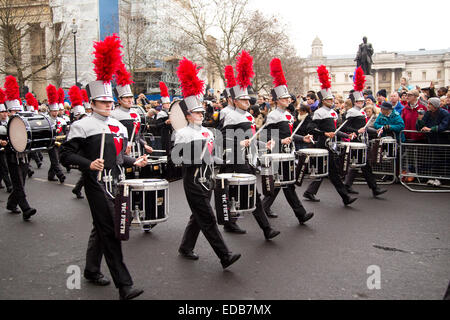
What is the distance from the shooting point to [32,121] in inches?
353

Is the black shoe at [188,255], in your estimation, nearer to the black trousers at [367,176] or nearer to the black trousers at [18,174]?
the black trousers at [18,174]

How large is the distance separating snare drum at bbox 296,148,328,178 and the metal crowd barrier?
3404 mm

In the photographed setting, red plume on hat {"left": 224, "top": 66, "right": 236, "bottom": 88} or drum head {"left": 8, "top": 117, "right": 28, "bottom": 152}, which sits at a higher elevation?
red plume on hat {"left": 224, "top": 66, "right": 236, "bottom": 88}

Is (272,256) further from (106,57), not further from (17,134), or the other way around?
(17,134)

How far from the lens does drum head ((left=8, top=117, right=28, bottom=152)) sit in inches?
327

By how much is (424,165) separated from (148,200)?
766 centimetres

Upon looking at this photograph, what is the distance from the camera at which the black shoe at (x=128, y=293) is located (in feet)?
15.1

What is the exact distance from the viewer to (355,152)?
30.8ft

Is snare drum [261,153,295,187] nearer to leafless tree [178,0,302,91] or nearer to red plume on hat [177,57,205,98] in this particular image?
red plume on hat [177,57,205,98]

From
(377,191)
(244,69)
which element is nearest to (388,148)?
(377,191)

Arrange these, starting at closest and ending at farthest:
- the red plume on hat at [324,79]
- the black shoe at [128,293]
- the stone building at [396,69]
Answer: the black shoe at [128,293] → the red plume on hat at [324,79] → the stone building at [396,69]

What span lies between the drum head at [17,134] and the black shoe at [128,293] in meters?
4.72

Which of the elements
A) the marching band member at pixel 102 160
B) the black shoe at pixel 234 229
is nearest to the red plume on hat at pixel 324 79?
the black shoe at pixel 234 229

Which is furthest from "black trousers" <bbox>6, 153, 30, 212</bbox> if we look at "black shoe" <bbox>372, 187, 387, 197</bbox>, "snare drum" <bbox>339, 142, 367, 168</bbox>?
"black shoe" <bbox>372, 187, 387, 197</bbox>
